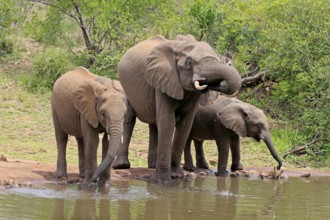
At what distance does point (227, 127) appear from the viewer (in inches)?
486

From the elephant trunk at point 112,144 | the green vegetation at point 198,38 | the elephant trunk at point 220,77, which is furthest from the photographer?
the green vegetation at point 198,38

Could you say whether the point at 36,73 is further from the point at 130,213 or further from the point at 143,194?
the point at 130,213

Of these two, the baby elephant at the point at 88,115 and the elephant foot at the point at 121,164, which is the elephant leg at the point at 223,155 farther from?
the baby elephant at the point at 88,115

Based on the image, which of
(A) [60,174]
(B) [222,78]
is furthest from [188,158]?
(B) [222,78]

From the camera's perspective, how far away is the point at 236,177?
1247 centimetres

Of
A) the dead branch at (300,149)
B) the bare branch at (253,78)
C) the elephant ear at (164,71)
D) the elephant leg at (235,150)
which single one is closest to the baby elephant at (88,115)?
the elephant ear at (164,71)

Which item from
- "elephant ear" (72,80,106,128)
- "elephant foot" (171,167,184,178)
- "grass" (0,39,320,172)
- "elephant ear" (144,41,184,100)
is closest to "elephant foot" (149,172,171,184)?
"elephant foot" (171,167,184,178)

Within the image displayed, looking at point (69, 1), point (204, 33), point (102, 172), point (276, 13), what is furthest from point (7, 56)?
point (102, 172)

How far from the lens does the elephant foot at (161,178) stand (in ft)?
37.0

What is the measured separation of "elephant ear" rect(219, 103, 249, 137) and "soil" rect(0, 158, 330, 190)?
0.73 metres

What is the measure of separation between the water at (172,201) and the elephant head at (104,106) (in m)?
0.65

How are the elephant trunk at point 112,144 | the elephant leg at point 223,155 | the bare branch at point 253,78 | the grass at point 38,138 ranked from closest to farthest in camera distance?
the elephant trunk at point 112,144
the elephant leg at point 223,155
the grass at point 38,138
the bare branch at point 253,78

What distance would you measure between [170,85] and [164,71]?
30 cm

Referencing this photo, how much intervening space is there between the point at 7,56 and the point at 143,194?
14246 millimetres
